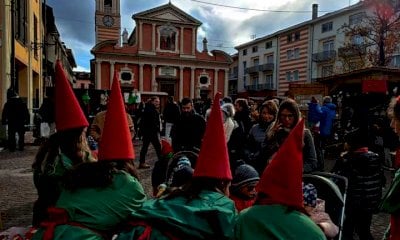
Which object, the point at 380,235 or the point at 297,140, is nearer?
the point at 297,140

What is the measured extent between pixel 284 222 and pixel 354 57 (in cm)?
3158

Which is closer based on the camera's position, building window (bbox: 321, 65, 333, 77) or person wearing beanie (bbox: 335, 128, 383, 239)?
person wearing beanie (bbox: 335, 128, 383, 239)

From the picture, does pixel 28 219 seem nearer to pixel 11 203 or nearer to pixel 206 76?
pixel 11 203

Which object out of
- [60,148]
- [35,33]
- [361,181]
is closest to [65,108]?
[60,148]

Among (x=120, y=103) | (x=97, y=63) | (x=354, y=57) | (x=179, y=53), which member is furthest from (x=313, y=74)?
(x=120, y=103)

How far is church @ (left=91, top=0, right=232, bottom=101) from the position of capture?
39.4 meters

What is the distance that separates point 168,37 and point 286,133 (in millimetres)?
39572

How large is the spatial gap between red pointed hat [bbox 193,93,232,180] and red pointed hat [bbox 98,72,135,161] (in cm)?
48

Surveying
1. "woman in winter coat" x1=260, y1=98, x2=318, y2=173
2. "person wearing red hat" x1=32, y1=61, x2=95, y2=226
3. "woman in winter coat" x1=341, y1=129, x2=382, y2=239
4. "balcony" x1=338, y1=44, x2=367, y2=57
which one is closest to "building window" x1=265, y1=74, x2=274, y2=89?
"balcony" x1=338, y1=44, x2=367, y2=57

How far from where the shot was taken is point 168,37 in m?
42.1

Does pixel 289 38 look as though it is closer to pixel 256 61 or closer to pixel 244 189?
pixel 256 61

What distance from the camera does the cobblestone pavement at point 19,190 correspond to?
5059 mm

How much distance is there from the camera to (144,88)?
40.2 metres

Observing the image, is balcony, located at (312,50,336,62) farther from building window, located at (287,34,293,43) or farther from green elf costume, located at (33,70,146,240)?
green elf costume, located at (33,70,146,240)
